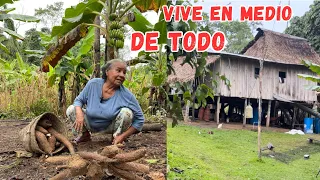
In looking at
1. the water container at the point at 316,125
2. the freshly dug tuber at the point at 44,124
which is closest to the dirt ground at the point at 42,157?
the freshly dug tuber at the point at 44,124

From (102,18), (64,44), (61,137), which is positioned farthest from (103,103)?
(64,44)

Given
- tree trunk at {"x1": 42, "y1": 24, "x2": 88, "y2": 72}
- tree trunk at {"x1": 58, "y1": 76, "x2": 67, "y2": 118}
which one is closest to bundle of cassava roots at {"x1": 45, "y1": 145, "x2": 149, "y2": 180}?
tree trunk at {"x1": 42, "y1": 24, "x2": 88, "y2": 72}

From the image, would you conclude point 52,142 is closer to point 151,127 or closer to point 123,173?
point 123,173

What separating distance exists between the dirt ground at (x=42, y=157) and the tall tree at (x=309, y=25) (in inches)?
44.1

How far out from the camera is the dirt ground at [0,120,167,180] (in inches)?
59.6

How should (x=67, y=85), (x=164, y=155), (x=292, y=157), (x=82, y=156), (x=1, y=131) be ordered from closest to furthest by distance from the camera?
(x=82, y=156), (x=164, y=155), (x=1, y=131), (x=292, y=157), (x=67, y=85)

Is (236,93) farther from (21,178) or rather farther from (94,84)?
(21,178)

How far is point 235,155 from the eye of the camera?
2.87 metres

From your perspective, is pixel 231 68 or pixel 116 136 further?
pixel 231 68

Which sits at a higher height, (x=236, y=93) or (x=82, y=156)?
(x=236, y=93)

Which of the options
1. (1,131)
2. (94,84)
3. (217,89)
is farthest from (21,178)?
(217,89)

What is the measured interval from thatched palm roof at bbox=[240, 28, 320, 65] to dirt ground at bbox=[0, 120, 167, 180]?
1.12m

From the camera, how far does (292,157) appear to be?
3260 millimetres

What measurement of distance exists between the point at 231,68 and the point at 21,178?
1.73 metres
